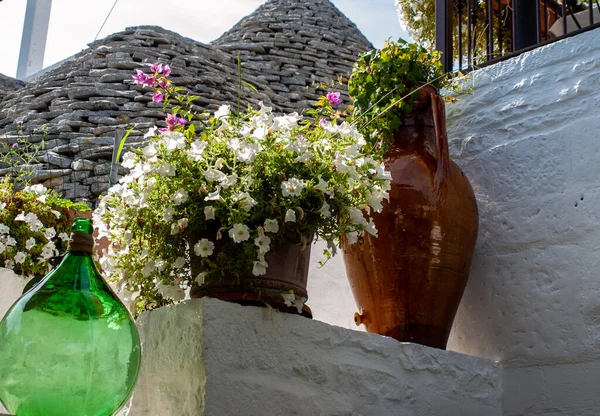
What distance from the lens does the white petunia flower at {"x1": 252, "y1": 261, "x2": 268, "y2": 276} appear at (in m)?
1.42

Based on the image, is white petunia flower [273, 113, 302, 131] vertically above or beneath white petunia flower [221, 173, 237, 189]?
above

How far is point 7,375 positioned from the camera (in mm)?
1193

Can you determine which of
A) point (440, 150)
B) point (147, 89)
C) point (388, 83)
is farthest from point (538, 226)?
point (147, 89)

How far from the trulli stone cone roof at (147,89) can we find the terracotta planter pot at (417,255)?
5121 millimetres

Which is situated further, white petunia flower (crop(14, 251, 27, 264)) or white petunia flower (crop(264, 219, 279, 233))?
white petunia flower (crop(14, 251, 27, 264))

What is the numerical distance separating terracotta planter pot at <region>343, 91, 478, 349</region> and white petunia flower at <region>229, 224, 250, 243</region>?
1.87ft

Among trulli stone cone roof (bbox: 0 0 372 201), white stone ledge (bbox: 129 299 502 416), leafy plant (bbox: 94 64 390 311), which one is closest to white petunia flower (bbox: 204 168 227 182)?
leafy plant (bbox: 94 64 390 311)

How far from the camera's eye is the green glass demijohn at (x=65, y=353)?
1182mm

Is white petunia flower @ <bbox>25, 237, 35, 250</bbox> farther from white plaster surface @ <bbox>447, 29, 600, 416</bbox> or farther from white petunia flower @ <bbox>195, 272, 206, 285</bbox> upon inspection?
white plaster surface @ <bbox>447, 29, 600, 416</bbox>

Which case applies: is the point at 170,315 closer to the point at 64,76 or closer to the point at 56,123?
the point at 56,123

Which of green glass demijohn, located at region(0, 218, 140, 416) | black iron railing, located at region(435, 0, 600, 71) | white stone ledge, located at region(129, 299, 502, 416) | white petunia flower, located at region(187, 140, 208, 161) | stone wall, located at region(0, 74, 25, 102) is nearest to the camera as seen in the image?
green glass demijohn, located at region(0, 218, 140, 416)

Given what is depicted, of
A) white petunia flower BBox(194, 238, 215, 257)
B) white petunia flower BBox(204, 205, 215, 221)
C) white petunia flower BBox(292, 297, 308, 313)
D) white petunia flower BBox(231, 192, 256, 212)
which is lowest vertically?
white petunia flower BBox(292, 297, 308, 313)

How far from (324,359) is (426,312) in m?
0.42

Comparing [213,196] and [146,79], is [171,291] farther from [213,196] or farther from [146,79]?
[146,79]
